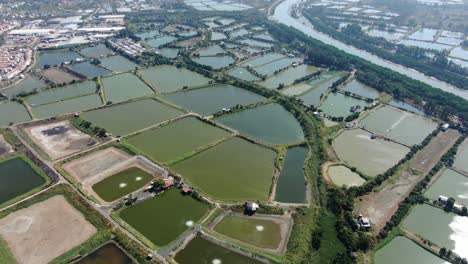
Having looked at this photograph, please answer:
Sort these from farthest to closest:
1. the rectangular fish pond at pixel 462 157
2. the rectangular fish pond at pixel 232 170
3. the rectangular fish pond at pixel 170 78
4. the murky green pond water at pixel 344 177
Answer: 1. the rectangular fish pond at pixel 170 78
2. the rectangular fish pond at pixel 462 157
3. the murky green pond water at pixel 344 177
4. the rectangular fish pond at pixel 232 170

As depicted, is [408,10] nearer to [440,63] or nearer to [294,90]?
[440,63]

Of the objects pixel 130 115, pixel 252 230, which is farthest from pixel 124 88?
pixel 252 230

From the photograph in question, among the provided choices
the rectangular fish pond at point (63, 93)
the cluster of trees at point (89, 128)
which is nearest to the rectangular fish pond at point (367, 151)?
the cluster of trees at point (89, 128)

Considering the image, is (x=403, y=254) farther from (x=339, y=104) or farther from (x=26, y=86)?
(x=26, y=86)

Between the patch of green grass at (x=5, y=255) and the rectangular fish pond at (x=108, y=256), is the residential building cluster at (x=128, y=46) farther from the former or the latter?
the rectangular fish pond at (x=108, y=256)

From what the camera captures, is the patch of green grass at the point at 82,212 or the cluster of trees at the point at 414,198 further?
the cluster of trees at the point at 414,198

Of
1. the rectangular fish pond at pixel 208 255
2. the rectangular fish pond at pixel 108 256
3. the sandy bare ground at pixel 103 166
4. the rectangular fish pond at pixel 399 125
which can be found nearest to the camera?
the rectangular fish pond at pixel 108 256
